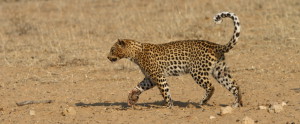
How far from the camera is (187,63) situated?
32.2 ft

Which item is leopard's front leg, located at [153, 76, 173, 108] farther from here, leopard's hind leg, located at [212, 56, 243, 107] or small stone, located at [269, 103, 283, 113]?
small stone, located at [269, 103, 283, 113]

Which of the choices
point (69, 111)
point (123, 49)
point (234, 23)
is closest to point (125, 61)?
point (123, 49)

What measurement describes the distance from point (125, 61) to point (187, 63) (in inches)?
179

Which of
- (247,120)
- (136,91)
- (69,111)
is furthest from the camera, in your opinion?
(136,91)

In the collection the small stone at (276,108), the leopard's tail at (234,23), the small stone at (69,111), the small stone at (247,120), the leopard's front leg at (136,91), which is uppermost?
the leopard's tail at (234,23)

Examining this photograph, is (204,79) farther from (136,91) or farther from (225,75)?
(136,91)

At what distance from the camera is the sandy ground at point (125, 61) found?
9.63 meters

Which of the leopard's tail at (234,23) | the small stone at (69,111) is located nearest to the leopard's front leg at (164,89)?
the leopard's tail at (234,23)

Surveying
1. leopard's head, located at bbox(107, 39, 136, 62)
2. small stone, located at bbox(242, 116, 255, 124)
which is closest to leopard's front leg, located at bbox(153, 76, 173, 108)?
leopard's head, located at bbox(107, 39, 136, 62)

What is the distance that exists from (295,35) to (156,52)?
22.0ft

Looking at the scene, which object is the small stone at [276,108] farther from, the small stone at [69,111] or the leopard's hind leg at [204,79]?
the small stone at [69,111]

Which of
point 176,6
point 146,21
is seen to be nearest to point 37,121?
point 146,21

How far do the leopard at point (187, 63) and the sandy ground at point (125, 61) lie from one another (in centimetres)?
30

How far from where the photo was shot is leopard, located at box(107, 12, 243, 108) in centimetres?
960
